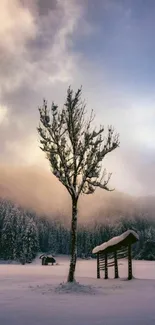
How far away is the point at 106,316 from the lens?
891 centimetres

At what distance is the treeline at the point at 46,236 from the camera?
291 feet

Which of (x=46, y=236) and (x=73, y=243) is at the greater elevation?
(x=46, y=236)

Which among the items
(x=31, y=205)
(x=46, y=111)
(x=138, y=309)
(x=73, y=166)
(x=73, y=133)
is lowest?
(x=138, y=309)

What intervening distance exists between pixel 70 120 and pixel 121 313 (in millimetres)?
12816

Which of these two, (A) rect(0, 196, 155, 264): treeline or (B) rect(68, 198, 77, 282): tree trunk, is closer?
(B) rect(68, 198, 77, 282): tree trunk

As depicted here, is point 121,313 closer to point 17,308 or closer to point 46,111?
point 17,308

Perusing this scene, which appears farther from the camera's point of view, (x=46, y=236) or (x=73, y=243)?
(x=46, y=236)

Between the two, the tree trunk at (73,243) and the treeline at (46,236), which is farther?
the treeline at (46,236)

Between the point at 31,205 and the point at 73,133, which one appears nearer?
the point at 73,133

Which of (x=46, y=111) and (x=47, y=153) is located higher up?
(x=46, y=111)

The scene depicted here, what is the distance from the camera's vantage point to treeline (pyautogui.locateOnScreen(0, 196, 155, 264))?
8862 centimetres

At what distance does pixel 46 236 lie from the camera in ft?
461

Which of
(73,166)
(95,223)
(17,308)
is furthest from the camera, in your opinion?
(95,223)

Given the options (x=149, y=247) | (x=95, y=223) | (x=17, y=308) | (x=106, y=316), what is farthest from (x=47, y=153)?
(x=95, y=223)
